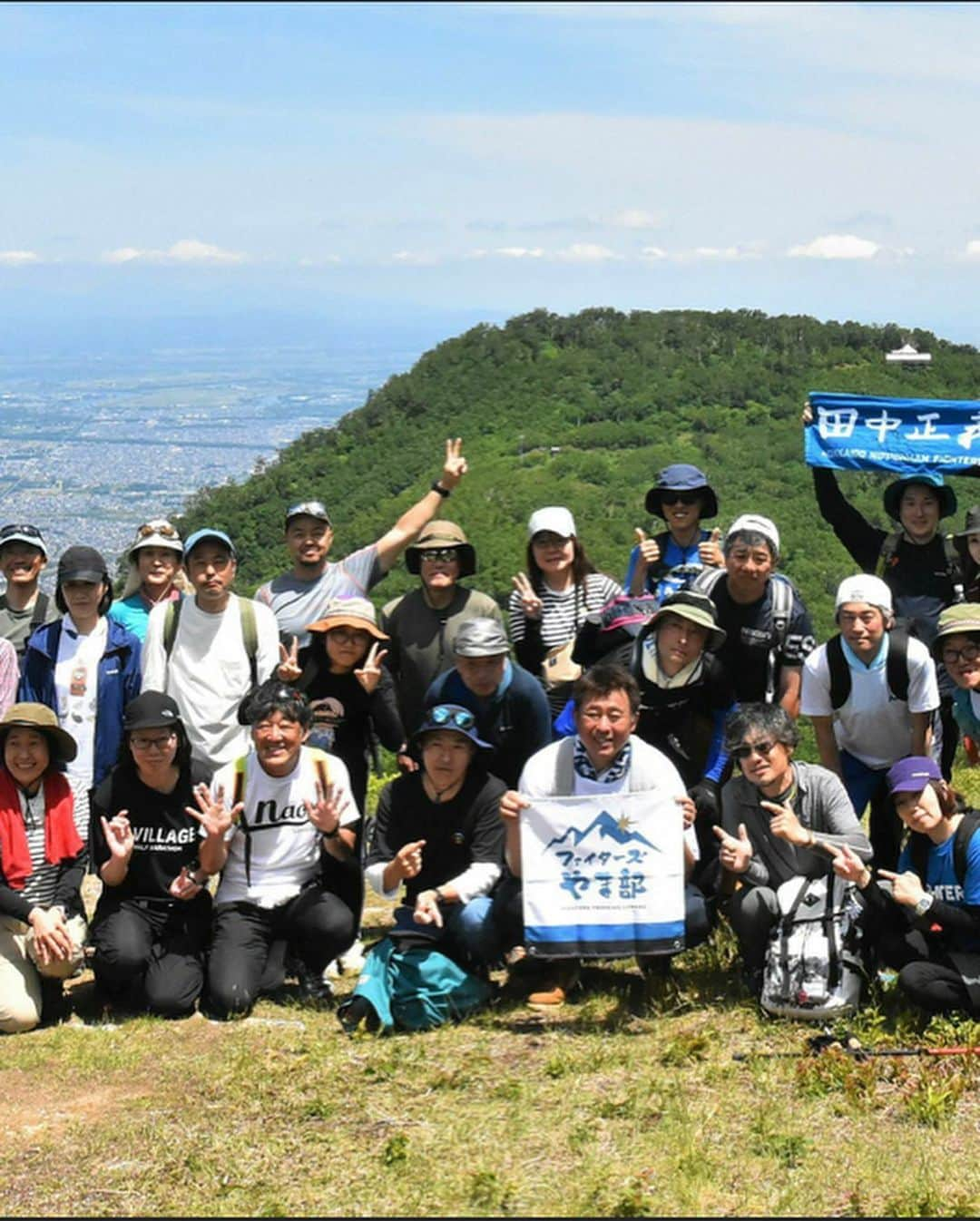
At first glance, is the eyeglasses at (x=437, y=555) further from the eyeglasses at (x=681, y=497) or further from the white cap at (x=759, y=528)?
the white cap at (x=759, y=528)

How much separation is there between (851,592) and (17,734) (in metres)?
4.51

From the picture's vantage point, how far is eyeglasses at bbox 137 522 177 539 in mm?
8914

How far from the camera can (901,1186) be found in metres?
5.27

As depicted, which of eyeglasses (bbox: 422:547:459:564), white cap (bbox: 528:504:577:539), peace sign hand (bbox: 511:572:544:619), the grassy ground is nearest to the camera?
the grassy ground

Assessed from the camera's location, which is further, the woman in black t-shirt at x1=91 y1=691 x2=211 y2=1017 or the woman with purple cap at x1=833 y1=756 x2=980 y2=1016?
the woman in black t-shirt at x1=91 y1=691 x2=211 y2=1017

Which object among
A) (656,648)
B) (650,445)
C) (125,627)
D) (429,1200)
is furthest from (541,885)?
(650,445)

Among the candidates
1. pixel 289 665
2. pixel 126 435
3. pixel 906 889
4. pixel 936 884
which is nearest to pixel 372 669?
pixel 289 665

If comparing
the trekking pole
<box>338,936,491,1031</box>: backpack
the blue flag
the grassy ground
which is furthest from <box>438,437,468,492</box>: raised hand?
the trekking pole

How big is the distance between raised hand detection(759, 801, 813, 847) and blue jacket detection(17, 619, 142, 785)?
12.3 ft

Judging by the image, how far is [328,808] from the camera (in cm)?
747

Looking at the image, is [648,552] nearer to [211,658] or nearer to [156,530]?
[211,658]

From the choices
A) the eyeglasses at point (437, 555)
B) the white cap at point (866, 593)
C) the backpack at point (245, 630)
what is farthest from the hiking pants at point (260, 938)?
the white cap at point (866, 593)

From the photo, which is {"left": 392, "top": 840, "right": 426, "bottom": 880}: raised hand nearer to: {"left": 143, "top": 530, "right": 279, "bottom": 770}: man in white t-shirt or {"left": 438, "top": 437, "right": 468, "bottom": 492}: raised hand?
{"left": 143, "top": 530, "right": 279, "bottom": 770}: man in white t-shirt

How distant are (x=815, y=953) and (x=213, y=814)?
10.4 ft
